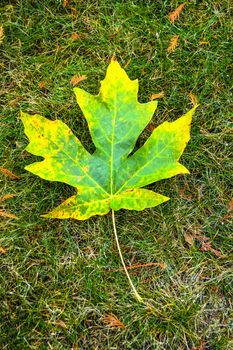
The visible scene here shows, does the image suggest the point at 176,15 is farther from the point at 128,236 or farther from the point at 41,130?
the point at 128,236

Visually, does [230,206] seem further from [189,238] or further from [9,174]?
[9,174]

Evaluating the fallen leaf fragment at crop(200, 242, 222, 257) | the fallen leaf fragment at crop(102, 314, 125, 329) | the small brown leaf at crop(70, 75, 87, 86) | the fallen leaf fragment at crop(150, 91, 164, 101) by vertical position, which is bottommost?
the fallen leaf fragment at crop(102, 314, 125, 329)

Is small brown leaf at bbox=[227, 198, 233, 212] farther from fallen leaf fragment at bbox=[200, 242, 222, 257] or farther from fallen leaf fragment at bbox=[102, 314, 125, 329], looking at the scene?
fallen leaf fragment at bbox=[102, 314, 125, 329]

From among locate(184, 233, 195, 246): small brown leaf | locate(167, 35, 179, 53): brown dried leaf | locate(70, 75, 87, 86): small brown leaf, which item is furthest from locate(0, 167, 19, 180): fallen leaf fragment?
locate(167, 35, 179, 53): brown dried leaf

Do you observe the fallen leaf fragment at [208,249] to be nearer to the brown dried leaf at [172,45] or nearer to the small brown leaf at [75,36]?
the brown dried leaf at [172,45]

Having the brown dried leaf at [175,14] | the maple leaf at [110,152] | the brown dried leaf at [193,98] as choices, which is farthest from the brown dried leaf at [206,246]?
the brown dried leaf at [175,14]
